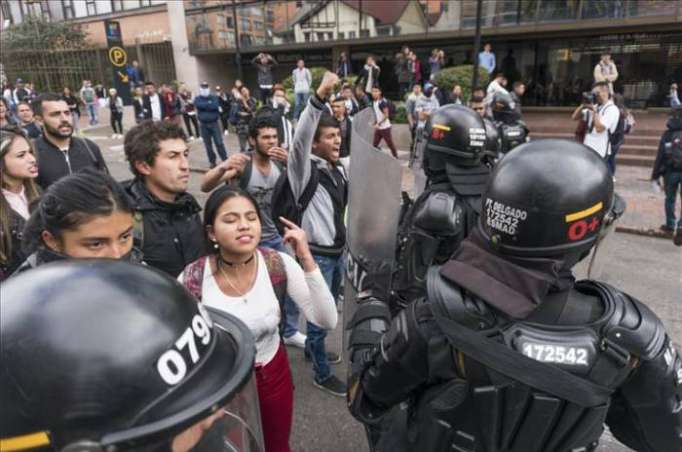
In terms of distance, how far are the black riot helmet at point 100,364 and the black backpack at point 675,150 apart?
21.7 ft

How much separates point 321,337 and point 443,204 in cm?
130

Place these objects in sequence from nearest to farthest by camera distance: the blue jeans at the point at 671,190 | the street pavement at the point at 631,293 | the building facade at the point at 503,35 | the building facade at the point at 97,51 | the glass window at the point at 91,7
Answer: the street pavement at the point at 631,293 < the blue jeans at the point at 671,190 < the building facade at the point at 503,35 < the building facade at the point at 97,51 < the glass window at the point at 91,7

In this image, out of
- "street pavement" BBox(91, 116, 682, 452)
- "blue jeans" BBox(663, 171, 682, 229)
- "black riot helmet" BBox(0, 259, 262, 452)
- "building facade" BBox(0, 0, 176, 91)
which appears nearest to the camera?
"black riot helmet" BBox(0, 259, 262, 452)

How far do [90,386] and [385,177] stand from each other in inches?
44.4

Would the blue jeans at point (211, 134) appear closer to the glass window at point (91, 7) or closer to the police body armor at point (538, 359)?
the police body armor at point (538, 359)

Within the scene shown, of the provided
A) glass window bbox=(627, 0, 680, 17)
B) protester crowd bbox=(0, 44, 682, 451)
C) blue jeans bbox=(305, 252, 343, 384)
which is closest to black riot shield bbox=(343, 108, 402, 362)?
protester crowd bbox=(0, 44, 682, 451)

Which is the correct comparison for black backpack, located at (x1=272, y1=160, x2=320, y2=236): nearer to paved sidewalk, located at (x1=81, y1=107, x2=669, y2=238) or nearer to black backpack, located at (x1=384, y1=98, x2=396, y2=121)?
paved sidewalk, located at (x1=81, y1=107, x2=669, y2=238)

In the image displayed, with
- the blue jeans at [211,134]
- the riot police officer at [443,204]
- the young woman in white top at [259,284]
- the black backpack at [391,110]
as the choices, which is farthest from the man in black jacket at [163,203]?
the black backpack at [391,110]

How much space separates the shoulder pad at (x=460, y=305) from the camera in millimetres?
1154

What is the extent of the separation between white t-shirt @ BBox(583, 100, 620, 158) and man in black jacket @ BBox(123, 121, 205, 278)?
22.1ft

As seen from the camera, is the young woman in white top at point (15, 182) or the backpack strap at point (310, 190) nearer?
the young woman in white top at point (15, 182)

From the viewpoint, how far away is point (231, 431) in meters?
1.17

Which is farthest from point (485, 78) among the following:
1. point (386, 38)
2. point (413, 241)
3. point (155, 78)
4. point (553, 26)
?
point (155, 78)

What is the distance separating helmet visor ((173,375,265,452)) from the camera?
95 centimetres
